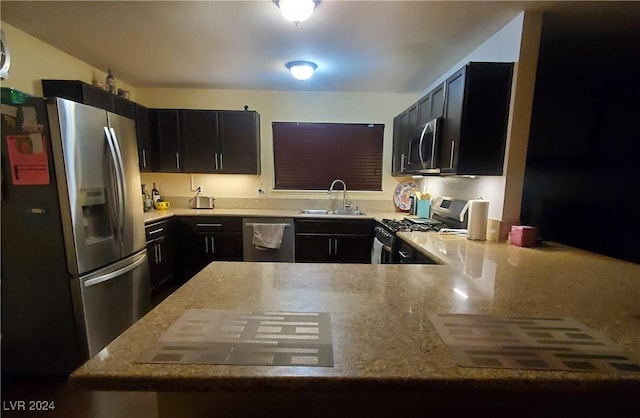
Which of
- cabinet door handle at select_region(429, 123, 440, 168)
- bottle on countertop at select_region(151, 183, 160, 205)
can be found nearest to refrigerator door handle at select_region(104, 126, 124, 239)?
bottle on countertop at select_region(151, 183, 160, 205)

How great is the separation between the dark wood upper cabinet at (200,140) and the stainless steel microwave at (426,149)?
232cm

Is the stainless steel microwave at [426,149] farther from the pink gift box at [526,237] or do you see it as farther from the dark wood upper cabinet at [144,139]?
the dark wood upper cabinet at [144,139]

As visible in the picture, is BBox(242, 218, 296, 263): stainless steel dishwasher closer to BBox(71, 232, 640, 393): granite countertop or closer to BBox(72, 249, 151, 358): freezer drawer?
BBox(72, 249, 151, 358): freezer drawer

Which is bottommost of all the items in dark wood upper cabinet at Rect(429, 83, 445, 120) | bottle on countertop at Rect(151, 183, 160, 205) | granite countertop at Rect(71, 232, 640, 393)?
granite countertop at Rect(71, 232, 640, 393)

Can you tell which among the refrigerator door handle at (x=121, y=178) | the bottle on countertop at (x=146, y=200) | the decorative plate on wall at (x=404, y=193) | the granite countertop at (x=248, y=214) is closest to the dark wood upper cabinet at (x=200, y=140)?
the granite countertop at (x=248, y=214)

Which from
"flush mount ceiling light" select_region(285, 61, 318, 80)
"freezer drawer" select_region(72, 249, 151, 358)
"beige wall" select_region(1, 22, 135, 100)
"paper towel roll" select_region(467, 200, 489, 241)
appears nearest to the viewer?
"freezer drawer" select_region(72, 249, 151, 358)

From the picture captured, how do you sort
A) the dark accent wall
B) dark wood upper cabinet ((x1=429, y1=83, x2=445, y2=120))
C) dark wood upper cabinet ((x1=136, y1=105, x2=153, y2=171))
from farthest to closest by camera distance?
dark wood upper cabinet ((x1=136, y1=105, x2=153, y2=171)) → the dark accent wall → dark wood upper cabinet ((x1=429, y1=83, x2=445, y2=120))

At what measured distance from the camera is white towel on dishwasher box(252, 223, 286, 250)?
3352 millimetres

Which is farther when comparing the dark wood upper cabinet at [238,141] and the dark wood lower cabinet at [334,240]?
the dark wood upper cabinet at [238,141]

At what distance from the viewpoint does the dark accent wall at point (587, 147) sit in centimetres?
244

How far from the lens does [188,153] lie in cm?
350

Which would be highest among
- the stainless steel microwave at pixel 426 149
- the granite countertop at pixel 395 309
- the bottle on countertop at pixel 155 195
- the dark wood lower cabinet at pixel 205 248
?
the stainless steel microwave at pixel 426 149

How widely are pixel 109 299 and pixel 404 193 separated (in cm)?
332

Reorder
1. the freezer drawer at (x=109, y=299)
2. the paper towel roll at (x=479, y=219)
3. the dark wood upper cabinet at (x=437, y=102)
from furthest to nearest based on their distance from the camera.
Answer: the dark wood upper cabinet at (x=437, y=102)
the paper towel roll at (x=479, y=219)
the freezer drawer at (x=109, y=299)
